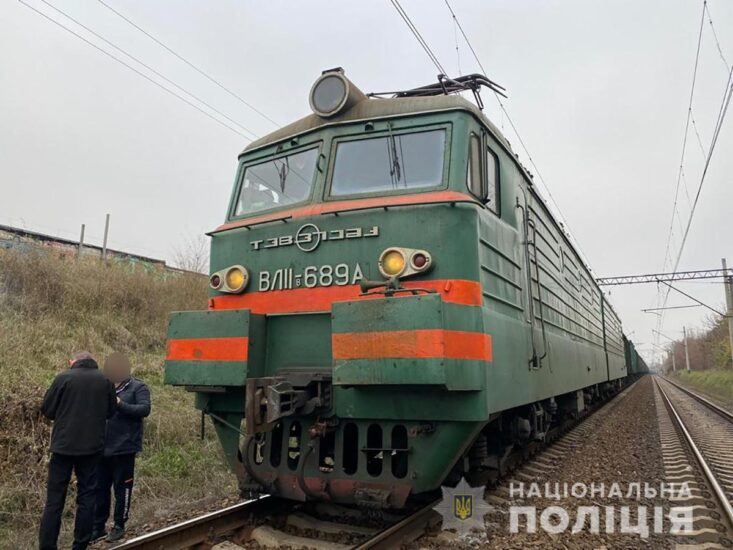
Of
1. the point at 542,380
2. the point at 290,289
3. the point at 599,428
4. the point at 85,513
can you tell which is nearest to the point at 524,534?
the point at 542,380

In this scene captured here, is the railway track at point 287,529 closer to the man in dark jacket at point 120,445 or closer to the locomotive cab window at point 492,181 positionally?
the man in dark jacket at point 120,445

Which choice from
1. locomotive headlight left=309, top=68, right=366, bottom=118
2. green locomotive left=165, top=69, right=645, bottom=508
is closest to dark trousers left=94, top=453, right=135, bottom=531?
green locomotive left=165, top=69, right=645, bottom=508

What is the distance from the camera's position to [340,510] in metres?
4.72

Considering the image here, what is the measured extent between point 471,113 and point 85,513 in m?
4.37

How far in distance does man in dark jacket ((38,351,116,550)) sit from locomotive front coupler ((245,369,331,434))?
1.19 metres

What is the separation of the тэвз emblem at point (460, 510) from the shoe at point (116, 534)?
8.33 feet

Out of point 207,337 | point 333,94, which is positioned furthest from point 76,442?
point 333,94

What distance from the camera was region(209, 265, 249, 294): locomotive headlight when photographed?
4.85m

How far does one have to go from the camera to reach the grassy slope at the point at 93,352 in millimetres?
5719

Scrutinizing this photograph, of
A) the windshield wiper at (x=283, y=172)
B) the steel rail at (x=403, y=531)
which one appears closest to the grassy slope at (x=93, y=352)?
the steel rail at (x=403, y=531)

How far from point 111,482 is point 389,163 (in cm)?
368

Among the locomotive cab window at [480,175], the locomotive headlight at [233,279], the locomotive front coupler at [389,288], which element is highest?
the locomotive cab window at [480,175]

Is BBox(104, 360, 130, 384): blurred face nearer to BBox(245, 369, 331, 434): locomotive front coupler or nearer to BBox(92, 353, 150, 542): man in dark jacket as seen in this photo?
BBox(92, 353, 150, 542): man in dark jacket

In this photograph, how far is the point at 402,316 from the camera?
12.0 ft
